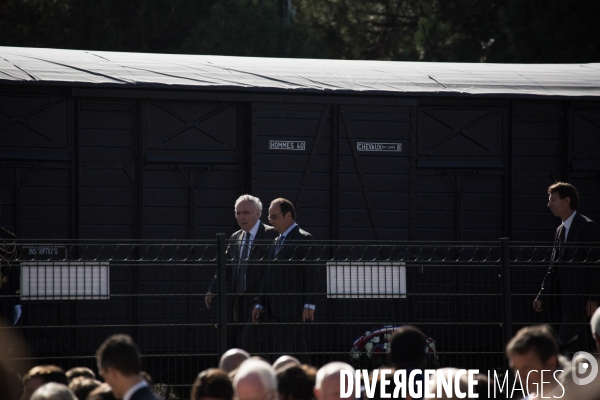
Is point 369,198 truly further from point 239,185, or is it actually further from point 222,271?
point 222,271

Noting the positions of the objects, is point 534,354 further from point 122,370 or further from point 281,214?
point 281,214

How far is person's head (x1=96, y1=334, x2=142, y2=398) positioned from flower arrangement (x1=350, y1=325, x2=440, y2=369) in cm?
311

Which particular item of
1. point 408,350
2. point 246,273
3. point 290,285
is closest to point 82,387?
point 408,350

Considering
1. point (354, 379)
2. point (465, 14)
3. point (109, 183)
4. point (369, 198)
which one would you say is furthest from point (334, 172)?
point (465, 14)

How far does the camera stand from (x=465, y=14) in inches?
971

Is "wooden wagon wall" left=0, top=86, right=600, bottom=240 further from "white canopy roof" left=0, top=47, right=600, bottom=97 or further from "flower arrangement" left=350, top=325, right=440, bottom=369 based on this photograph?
"flower arrangement" left=350, top=325, right=440, bottom=369

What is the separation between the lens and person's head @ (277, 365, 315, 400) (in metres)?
4.50

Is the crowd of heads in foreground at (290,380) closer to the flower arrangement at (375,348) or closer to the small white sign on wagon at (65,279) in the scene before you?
the small white sign on wagon at (65,279)

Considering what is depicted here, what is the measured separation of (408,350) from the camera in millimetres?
4719

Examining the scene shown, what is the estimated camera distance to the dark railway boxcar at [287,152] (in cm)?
909

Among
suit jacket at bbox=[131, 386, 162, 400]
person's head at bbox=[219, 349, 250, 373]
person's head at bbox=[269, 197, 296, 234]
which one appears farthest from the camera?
person's head at bbox=[269, 197, 296, 234]

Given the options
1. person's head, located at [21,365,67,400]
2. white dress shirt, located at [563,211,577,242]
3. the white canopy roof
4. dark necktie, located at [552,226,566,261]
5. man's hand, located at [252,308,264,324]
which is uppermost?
the white canopy roof

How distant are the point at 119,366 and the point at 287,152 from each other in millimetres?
5579

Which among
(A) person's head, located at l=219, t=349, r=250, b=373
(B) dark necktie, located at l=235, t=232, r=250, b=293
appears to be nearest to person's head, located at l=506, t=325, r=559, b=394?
(A) person's head, located at l=219, t=349, r=250, b=373
